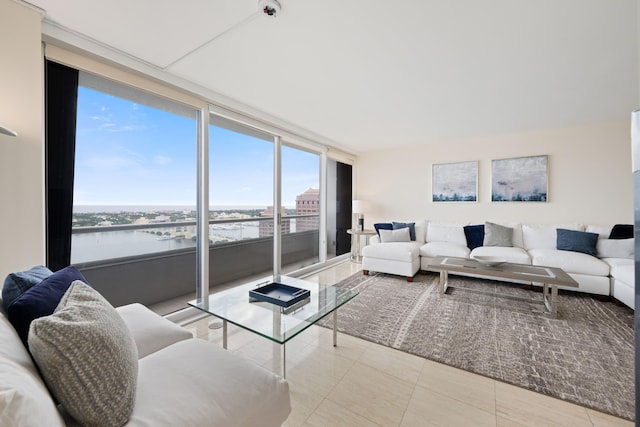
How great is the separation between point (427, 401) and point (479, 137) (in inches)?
175

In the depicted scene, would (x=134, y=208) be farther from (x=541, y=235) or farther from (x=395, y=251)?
(x=541, y=235)

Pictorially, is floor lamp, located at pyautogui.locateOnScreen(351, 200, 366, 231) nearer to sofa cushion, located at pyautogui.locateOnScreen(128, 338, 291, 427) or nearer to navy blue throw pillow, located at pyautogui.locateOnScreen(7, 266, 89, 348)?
sofa cushion, located at pyautogui.locateOnScreen(128, 338, 291, 427)

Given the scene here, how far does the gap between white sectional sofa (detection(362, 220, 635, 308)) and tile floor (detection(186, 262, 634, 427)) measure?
1.85 m

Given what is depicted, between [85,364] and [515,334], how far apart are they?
2991 mm

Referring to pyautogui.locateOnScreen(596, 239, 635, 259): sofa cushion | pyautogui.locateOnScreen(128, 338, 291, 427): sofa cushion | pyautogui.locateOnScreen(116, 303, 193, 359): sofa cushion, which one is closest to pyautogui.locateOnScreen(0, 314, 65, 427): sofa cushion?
pyautogui.locateOnScreen(128, 338, 291, 427): sofa cushion

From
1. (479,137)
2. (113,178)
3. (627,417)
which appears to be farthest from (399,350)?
(479,137)

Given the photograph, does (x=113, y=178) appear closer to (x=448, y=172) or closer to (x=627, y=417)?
(x=627, y=417)

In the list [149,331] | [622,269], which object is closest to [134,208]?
[149,331]

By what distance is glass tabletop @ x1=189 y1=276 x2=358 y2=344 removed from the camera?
158cm

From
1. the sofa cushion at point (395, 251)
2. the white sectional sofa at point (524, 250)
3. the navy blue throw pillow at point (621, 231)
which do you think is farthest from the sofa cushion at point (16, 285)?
the navy blue throw pillow at point (621, 231)

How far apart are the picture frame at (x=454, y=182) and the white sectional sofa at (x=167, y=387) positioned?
4.67m

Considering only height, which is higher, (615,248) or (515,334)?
(615,248)

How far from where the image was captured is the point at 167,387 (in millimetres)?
Answer: 1006

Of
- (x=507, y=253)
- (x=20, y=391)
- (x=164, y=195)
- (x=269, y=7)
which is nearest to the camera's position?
(x=20, y=391)
